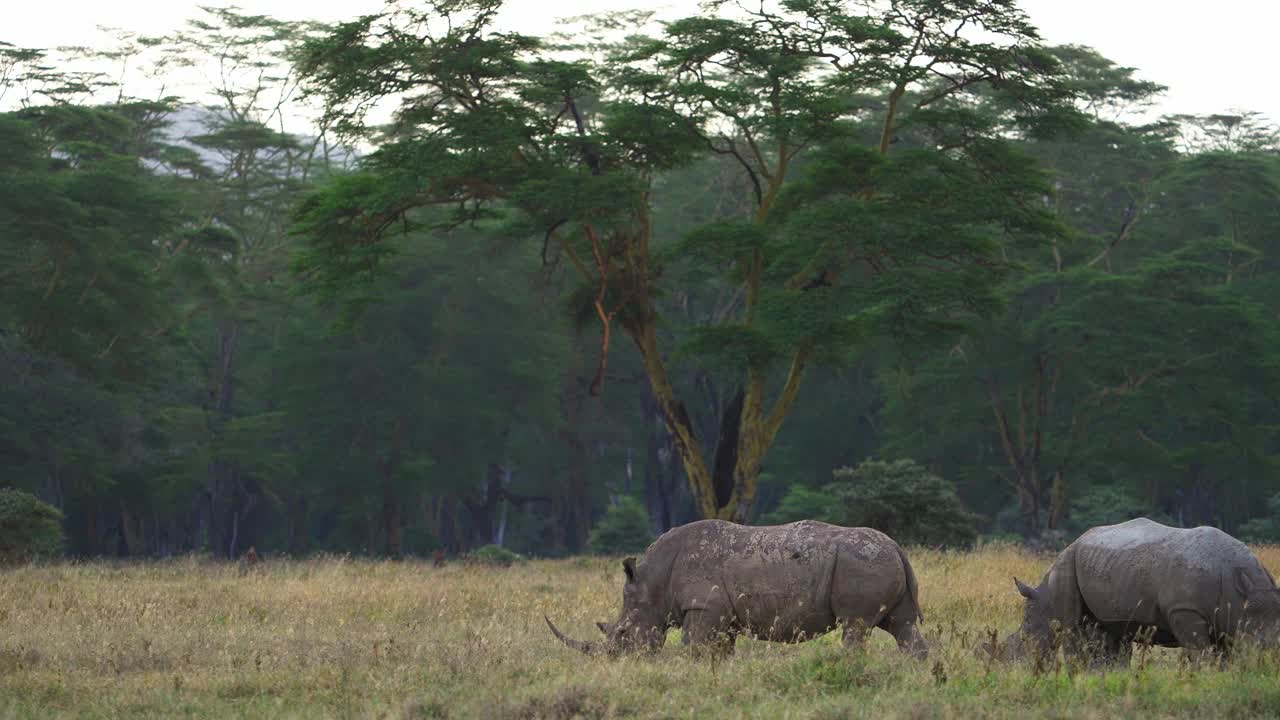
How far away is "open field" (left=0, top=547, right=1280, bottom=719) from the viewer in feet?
27.2

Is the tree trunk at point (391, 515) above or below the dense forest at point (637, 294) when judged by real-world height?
below

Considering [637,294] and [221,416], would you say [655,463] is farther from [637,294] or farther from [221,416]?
[637,294]

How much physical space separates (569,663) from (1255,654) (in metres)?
4.43

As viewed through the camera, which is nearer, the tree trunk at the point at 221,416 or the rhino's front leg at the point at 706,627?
the rhino's front leg at the point at 706,627

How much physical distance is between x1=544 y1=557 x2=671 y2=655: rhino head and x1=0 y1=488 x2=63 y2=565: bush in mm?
14503

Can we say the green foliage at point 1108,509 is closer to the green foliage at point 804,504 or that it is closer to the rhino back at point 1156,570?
the green foliage at point 804,504

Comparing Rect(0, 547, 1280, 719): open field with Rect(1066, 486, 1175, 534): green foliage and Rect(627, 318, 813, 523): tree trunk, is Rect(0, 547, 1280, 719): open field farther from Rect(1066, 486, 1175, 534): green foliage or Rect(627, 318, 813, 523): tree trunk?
Rect(1066, 486, 1175, 534): green foliage

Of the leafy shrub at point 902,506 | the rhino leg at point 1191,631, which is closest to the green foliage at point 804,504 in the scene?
the leafy shrub at point 902,506

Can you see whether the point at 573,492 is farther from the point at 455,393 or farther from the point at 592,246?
the point at 592,246

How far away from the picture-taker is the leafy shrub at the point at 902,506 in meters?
28.0

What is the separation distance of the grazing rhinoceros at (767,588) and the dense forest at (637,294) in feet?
44.8

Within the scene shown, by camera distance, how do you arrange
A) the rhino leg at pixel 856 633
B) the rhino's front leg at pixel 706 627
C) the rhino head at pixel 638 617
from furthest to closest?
the rhino head at pixel 638 617
the rhino's front leg at pixel 706 627
the rhino leg at pixel 856 633

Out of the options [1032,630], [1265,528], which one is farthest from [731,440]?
[1265,528]

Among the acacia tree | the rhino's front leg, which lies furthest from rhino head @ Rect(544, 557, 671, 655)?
the acacia tree
